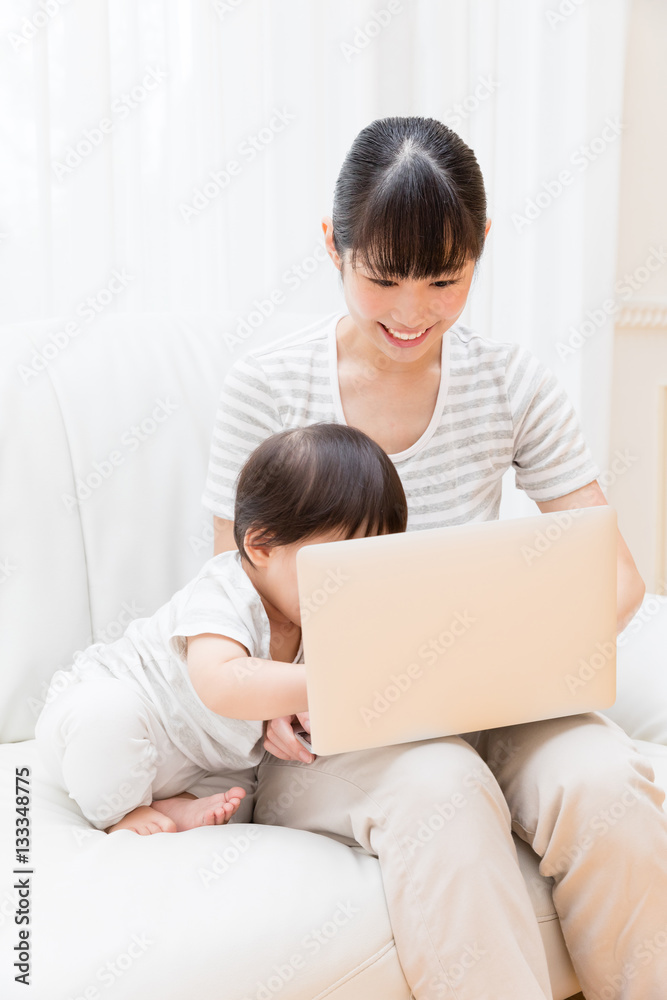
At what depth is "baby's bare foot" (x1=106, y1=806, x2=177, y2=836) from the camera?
95 centimetres

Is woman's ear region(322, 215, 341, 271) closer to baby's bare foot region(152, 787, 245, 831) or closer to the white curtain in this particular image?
the white curtain

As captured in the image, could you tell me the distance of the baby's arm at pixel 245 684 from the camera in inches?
34.6

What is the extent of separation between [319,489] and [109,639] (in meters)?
0.45

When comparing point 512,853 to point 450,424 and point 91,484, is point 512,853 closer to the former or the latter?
point 450,424

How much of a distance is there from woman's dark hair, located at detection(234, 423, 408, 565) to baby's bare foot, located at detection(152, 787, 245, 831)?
28cm

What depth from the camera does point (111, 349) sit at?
1.28 meters

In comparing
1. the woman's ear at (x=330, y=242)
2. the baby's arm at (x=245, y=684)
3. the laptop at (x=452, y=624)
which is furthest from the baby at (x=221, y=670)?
the woman's ear at (x=330, y=242)

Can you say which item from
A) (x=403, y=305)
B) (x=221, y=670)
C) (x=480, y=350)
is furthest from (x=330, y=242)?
(x=221, y=670)

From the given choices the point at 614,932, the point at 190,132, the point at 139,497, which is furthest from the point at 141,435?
the point at 614,932

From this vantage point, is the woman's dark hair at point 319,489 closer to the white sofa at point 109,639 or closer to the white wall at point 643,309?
the white sofa at point 109,639

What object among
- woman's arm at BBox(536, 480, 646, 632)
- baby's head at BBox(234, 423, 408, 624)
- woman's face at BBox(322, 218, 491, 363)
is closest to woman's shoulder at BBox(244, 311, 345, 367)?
woman's face at BBox(322, 218, 491, 363)

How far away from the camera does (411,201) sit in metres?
0.96

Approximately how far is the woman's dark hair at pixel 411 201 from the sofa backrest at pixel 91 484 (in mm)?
388

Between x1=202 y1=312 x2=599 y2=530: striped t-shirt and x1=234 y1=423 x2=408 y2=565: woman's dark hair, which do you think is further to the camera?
x1=202 y1=312 x2=599 y2=530: striped t-shirt
